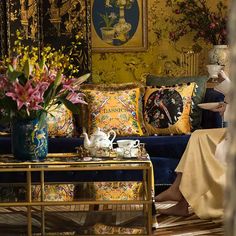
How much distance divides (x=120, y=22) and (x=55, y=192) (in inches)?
113

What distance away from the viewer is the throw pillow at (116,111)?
464 cm

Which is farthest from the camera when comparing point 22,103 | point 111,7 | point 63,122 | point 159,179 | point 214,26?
point 111,7

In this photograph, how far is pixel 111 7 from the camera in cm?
568

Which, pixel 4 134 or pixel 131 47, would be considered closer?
pixel 4 134

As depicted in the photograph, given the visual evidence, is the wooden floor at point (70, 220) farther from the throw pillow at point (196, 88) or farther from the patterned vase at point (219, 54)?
the patterned vase at point (219, 54)

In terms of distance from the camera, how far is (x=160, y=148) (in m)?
4.32

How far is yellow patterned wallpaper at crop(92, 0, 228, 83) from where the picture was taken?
570 centimetres

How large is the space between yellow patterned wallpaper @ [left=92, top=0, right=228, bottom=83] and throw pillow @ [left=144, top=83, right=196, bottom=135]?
40.5 inches

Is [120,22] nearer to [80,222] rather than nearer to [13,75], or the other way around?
[13,75]

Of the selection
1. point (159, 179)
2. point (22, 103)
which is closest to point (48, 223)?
point (22, 103)

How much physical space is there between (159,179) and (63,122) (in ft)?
3.39

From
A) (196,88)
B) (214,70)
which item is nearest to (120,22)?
(214,70)

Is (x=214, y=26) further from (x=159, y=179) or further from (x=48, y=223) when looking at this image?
(x=48, y=223)

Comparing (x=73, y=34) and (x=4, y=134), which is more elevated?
(x=73, y=34)
